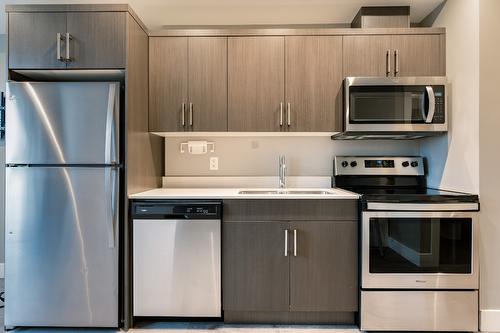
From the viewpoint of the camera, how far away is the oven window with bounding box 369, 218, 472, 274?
1906mm

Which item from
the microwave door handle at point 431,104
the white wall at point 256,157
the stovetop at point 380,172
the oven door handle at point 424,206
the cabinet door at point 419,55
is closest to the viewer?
the oven door handle at point 424,206

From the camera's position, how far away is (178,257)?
1.97m

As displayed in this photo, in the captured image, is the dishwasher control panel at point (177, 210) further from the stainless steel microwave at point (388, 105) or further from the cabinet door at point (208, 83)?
the stainless steel microwave at point (388, 105)

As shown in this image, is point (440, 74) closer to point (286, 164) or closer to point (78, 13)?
point (286, 164)

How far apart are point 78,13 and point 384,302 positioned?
2706 mm

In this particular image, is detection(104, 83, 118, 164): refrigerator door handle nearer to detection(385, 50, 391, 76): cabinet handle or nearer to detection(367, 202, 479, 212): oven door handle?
detection(367, 202, 479, 212): oven door handle

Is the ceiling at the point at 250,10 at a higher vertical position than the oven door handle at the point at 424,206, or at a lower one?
higher

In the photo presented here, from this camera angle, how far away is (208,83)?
2.30m

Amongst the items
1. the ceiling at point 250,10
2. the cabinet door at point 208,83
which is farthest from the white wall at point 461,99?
the cabinet door at point 208,83

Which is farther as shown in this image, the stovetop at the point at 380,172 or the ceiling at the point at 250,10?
the stovetop at the point at 380,172

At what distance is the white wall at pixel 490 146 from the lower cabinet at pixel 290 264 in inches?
32.2

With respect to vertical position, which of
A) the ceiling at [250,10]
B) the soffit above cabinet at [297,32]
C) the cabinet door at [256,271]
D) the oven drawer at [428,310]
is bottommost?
the oven drawer at [428,310]

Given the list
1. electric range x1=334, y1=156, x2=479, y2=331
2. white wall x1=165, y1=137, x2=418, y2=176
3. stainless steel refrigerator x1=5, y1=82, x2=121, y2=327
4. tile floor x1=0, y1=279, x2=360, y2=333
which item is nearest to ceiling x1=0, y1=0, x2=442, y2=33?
stainless steel refrigerator x1=5, y1=82, x2=121, y2=327

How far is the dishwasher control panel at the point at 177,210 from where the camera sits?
6.46 ft
